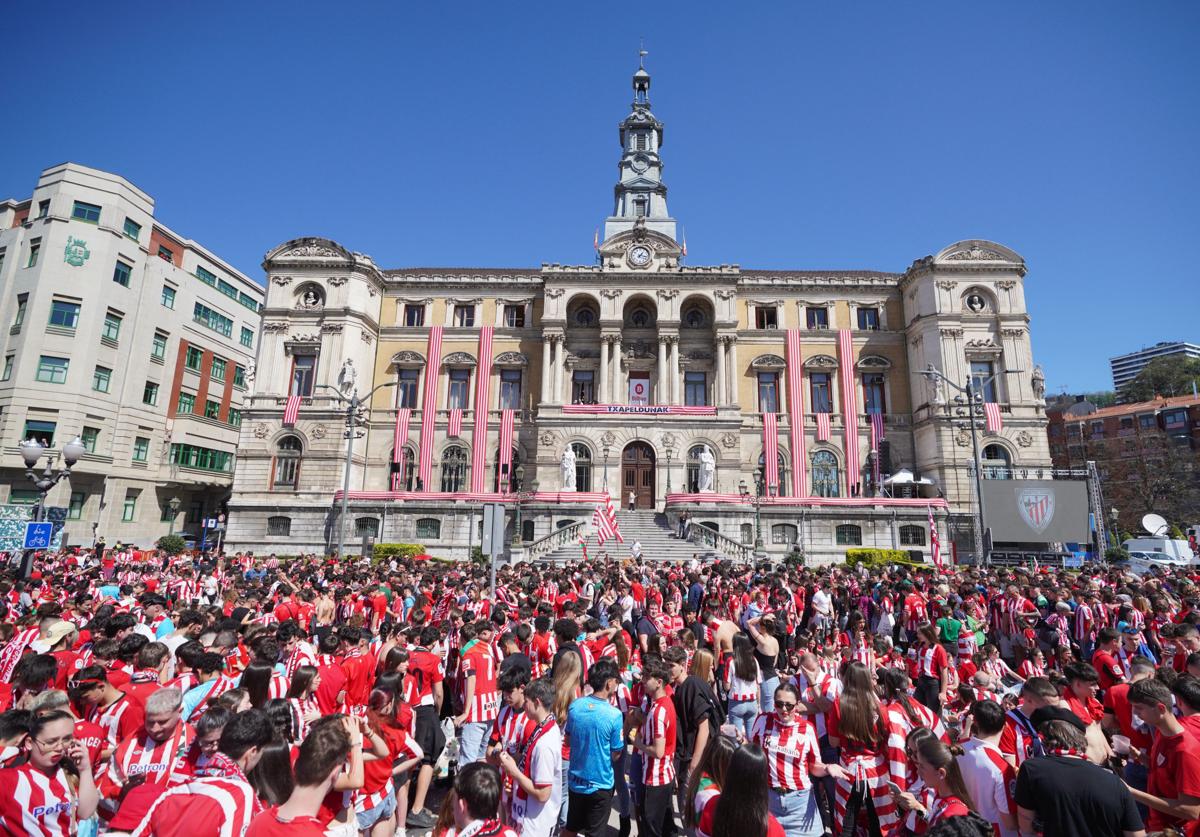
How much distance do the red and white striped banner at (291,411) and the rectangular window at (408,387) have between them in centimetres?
633

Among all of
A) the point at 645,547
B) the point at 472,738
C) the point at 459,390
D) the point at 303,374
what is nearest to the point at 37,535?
the point at 472,738

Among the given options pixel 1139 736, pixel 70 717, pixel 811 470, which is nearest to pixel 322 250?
pixel 811 470

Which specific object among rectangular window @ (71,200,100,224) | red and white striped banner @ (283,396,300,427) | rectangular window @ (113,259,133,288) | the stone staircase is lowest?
the stone staircase

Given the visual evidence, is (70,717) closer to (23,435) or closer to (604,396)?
(604,396)

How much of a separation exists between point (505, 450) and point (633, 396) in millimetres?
9589

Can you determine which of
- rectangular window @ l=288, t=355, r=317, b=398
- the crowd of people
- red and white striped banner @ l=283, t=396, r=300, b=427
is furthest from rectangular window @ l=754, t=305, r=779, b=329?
the crowd of people

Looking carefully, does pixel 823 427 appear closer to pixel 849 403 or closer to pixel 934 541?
pixel 849 403

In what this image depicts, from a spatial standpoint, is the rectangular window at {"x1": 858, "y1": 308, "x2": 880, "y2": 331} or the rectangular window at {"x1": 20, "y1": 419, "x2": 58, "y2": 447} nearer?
the rectangular window at {"x1": 20, "y1": 419, "x2": 58, "y2": 447}

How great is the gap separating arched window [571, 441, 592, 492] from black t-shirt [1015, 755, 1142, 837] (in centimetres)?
3426

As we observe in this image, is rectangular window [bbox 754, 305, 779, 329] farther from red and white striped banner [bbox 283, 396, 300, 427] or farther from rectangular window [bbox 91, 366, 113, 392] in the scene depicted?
rectangular window [bbox 91, 366, 113, 392]

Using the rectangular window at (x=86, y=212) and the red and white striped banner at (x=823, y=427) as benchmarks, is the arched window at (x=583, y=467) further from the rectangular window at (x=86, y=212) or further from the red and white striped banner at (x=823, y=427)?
the rectangular window at (x=86, y=212)

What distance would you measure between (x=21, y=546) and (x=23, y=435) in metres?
31.2

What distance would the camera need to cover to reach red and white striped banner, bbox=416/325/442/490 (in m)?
40.9

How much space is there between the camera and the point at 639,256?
42.4 meters
